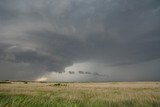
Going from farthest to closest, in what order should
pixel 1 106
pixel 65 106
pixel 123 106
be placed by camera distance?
pixel 123 106
pixel 65 106
pixel 1 106

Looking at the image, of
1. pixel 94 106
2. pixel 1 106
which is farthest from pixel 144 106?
pixel 1 106

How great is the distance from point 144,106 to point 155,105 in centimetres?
131

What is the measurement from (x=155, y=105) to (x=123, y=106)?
7.69 ft

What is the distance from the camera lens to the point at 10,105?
12.2 metres

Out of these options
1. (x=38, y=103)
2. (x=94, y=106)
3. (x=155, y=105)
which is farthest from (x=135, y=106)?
(x=38, y=103)

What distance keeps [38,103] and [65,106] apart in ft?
5.90

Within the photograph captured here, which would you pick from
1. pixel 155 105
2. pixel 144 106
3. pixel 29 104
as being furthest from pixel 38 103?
pixel 155 105

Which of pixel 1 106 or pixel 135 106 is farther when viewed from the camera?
pixel 135 106

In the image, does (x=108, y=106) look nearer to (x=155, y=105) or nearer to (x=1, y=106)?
(x=155, y=105)

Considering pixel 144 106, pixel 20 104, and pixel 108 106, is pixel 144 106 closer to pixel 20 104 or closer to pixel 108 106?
pixel 108 106

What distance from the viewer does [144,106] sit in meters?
13.2

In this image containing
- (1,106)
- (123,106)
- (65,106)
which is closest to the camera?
(1,106)

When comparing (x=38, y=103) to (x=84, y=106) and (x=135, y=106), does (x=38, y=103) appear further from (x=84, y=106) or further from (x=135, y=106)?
(x=135, y=106)

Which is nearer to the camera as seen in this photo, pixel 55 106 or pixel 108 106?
pixel 55 106
